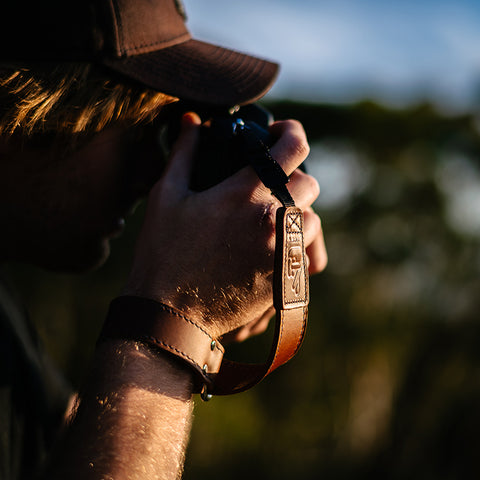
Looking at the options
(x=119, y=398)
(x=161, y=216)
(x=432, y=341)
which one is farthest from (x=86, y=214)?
(x=432, y=341)

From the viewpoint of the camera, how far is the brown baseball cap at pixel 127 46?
46.6 inches

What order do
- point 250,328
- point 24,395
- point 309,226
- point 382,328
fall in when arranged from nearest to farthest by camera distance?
point 309,226 < point 250,328 < point 24,395 < point 382,328

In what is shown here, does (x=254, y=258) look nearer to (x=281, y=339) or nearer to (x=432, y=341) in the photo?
(x=281, y=339)

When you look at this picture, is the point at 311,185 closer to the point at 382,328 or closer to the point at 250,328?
the point at 250,328

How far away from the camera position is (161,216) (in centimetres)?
121

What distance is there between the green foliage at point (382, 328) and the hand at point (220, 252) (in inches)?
134

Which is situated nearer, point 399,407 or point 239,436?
point 239,436

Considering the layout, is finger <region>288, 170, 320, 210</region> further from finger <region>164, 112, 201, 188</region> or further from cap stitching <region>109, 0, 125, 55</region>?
cap stitching <region>109, 0, 125, 55</region>

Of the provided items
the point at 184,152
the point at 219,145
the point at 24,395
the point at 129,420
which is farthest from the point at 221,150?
the point at 24,395

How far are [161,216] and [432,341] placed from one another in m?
4.22

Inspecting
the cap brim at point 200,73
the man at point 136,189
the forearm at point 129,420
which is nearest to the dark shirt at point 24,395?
the man at point 136,189

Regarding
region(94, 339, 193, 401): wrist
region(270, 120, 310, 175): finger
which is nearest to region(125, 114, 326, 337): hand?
region(270, 120, 310, 175): finger

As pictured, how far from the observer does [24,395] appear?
5.80ft

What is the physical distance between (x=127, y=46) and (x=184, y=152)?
0.95 ft
